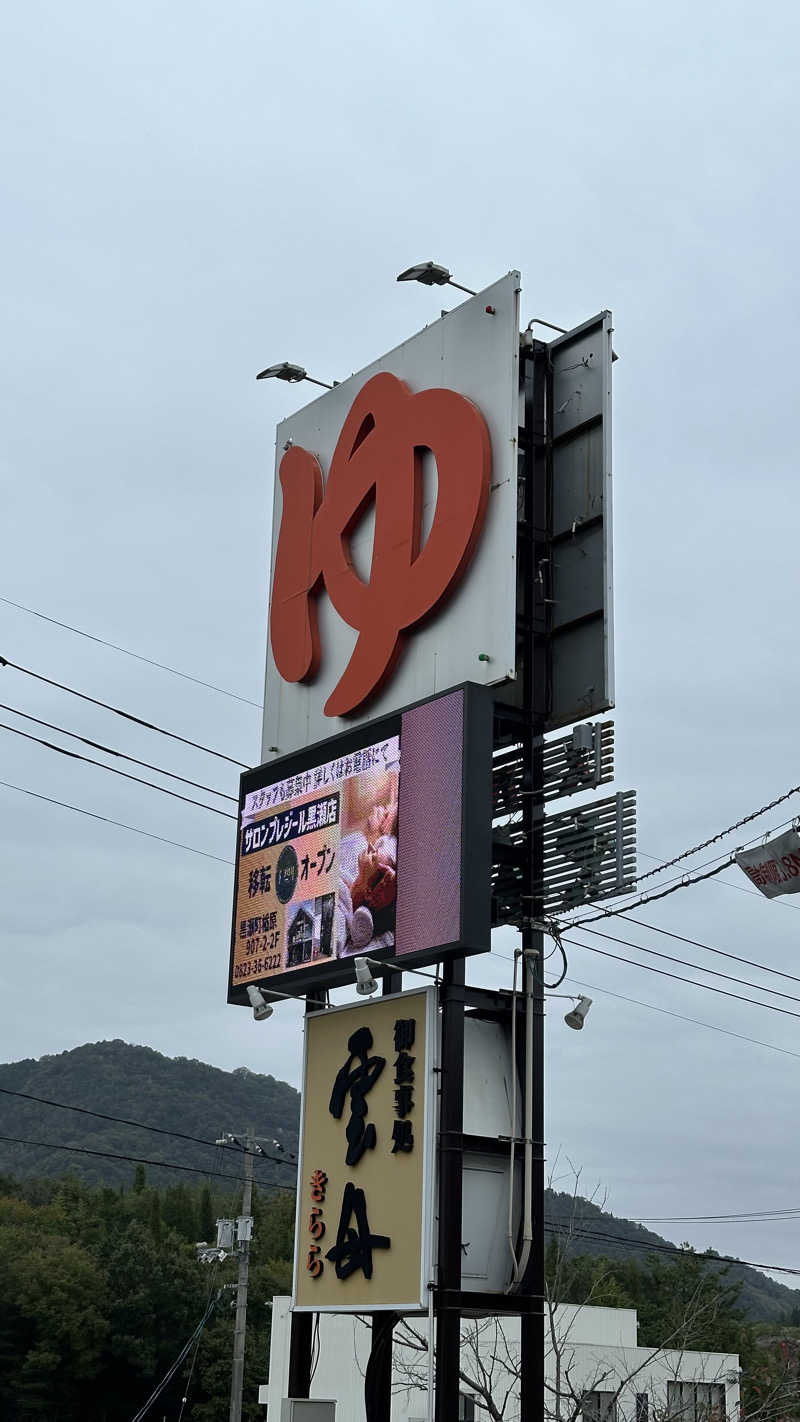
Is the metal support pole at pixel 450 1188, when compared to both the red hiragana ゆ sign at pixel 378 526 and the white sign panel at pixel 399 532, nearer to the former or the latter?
the white sign panel at pixel 399 532

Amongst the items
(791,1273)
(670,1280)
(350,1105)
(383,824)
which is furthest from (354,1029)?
(670,1280)

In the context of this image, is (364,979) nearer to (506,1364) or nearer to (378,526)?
(378,526)

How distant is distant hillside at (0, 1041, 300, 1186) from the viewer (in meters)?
108

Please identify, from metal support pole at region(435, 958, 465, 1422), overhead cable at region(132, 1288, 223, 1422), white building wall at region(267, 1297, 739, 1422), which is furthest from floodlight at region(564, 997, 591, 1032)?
overhead cable at region(132, 1288, 223, 1422)

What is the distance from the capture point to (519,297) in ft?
49.0

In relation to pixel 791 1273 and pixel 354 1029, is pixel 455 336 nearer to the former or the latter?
pixel 354 1029

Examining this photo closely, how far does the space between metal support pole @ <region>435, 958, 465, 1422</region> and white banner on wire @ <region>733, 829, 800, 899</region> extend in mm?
2893

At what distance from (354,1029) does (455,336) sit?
6.65 meters

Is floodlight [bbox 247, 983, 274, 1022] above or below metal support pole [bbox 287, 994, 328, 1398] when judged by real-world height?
above

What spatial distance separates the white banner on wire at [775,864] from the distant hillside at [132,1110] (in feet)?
264

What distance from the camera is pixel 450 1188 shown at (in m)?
12.9

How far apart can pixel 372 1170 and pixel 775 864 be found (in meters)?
4.38

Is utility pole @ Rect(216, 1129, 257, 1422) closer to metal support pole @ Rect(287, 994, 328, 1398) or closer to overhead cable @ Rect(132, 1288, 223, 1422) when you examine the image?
metal support pole @ Rect(287, 994, 328, 1398)

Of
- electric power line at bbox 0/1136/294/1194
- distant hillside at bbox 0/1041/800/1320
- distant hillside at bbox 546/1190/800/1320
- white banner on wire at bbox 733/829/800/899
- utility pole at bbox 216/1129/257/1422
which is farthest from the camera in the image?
distant hillside at bbox 0/1041/800/1320
